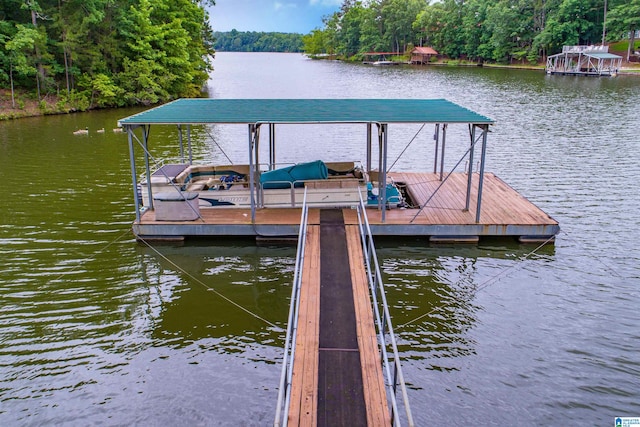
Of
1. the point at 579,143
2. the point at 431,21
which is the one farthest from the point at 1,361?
the point at 431,21

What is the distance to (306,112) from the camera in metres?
15.1

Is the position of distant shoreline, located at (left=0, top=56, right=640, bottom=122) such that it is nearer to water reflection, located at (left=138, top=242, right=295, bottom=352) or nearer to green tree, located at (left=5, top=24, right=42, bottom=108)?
green tree, located at (left=5, top=24, right=42, bottom=108)

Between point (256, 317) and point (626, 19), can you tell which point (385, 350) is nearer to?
point (256, 317)

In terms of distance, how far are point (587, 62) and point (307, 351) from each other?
75091mm

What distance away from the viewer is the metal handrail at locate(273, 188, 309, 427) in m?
6.07

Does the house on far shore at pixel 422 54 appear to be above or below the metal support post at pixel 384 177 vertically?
above

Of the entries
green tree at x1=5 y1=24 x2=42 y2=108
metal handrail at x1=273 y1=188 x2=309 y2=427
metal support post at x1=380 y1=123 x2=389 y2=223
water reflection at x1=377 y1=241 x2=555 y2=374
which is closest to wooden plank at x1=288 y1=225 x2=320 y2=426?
metal handrail at x1=273 y1=188 x2=309 y2=427

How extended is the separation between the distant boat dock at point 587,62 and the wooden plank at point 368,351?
6554 centimetres

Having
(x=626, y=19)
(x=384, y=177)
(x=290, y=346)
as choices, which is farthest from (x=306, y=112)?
(x=626, y=19)

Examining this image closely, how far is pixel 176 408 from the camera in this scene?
8.01 m

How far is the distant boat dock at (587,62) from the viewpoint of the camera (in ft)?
213

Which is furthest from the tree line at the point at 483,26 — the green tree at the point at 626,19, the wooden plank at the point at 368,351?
the wooden plank at the point at 368,351

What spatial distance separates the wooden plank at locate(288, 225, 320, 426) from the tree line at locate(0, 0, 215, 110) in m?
30.9

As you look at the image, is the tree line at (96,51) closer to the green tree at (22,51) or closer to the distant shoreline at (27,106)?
the green tree at (22,51)
